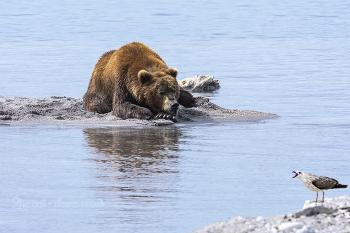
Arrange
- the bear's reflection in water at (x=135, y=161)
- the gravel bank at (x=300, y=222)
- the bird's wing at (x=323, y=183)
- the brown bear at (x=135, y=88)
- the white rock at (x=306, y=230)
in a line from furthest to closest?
1. the brown bear at (x=135, y=88)
2. the bear's reflection in water at (x=135, y=161)
3. the bird's wing at (x=323, y=183)
4. the gravel bank at (x=300, y=222)
5. the white rock at (x=306, y=230)

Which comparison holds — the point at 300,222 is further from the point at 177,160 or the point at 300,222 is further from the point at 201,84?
the point at 201,84

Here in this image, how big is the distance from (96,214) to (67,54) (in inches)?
741

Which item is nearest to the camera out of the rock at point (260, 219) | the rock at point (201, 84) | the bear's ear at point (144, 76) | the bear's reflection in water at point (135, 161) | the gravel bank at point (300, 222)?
the gravel bank at point (300, 222)

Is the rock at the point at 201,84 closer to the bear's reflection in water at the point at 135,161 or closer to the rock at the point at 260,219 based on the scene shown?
the bear's reflection in water at the point at 135,161

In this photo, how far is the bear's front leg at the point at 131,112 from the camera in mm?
11117

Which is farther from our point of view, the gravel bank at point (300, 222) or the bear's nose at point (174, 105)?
the bear's nose at point (174, 105)

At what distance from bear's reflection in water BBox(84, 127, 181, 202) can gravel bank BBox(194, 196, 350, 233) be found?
108cm

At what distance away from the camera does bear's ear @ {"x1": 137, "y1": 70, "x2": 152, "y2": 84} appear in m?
11.0

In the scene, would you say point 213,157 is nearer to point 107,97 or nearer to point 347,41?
point 107,97

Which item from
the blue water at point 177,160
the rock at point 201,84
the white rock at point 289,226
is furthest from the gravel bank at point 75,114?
the white rock at point 289,226

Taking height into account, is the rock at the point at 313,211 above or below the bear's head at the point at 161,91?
below

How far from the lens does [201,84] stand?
621 inches

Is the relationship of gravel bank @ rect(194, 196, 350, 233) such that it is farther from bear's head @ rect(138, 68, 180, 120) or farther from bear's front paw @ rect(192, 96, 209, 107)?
bear's front paw @ rect(192, 96, 209, 107)

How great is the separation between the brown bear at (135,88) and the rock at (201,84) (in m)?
3.16
